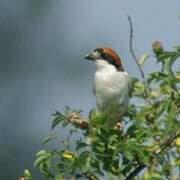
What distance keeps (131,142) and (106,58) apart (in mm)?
2068

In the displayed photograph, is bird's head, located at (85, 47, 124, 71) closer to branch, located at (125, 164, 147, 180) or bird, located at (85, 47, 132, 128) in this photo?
bird, located at (85, 47, 132, 128)

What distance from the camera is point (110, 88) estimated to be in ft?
Answer: 23.3

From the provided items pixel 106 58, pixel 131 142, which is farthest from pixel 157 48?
pixel 106 58

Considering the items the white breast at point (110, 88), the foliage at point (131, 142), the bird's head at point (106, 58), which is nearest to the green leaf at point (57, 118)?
the foliage at point (131, 142)

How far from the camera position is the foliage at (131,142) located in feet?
16.5

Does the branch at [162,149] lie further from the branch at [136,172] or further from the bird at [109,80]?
the bird at [109,80]

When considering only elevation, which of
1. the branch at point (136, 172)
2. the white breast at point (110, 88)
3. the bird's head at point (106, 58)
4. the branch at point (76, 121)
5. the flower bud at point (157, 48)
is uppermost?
the flower bud at point (157, 48)

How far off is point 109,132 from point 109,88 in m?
1.92

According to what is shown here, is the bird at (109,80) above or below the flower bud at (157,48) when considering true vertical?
below

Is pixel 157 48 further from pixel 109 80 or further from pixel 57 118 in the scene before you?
pixel 109 80

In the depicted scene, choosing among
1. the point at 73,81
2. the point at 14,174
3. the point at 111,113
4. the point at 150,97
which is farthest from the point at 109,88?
the point at 73,81

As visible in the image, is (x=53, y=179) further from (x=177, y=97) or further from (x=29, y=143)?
(x=29, y=143)

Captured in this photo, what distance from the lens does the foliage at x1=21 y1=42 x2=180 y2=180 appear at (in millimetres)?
5023

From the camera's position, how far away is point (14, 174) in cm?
1872
